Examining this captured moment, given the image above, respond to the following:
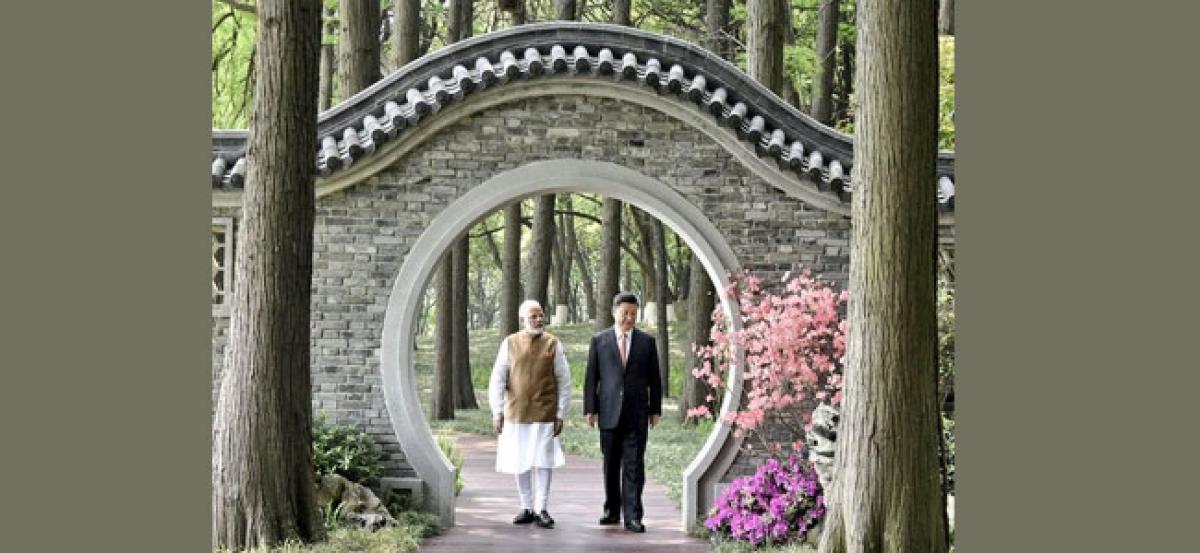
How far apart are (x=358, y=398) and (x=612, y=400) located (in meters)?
2.03

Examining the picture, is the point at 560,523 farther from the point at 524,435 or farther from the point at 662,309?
the point at 662,309

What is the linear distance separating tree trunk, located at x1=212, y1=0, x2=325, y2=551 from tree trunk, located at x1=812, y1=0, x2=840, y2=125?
9571 mm

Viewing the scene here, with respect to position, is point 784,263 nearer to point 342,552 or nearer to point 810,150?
point 810,150

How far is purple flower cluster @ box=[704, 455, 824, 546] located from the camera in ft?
31.5

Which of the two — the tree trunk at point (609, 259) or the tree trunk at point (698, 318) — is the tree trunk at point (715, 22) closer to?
the tree trunk at point (609, 259)

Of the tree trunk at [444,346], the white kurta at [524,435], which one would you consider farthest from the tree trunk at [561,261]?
the white kurta at [524,435]

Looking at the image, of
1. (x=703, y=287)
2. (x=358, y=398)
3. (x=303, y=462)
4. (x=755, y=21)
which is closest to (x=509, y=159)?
(x=358, y=398)

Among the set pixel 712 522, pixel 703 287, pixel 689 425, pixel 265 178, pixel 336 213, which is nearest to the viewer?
pixel 265 178

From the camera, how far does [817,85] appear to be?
17188 mm

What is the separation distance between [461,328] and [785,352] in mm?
10294

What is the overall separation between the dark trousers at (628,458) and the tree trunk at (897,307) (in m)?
3.03

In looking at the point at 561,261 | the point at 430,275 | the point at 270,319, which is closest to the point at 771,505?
the point at 430,275

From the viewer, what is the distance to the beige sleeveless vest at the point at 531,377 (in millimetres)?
10453

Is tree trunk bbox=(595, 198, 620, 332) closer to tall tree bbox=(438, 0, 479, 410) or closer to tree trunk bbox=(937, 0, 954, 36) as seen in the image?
tall tree bbox=(438, 0, 479, 410)
